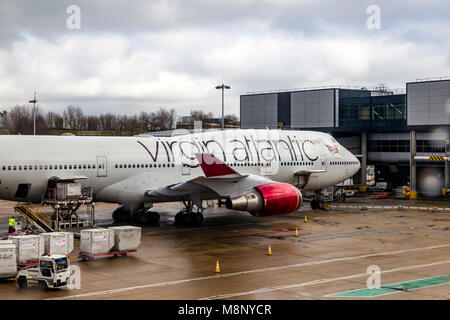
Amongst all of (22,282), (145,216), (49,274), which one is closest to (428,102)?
(145,216)

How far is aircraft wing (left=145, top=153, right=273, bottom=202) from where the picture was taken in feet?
95.4

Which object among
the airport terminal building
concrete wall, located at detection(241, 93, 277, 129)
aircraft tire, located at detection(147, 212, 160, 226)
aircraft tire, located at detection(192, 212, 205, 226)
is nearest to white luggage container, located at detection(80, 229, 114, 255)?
aircraft tire, located at detection(192, 212, 205, 226)

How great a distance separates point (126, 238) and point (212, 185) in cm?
746

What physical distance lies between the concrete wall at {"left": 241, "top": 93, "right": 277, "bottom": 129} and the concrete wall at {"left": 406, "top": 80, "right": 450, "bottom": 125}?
52.8 ft

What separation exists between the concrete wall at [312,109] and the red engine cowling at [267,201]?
33.0 meters

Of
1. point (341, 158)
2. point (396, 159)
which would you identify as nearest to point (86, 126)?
point (396, 159)

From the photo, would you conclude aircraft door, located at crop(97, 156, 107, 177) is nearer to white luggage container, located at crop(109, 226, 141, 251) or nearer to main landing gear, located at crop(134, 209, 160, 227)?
main landing gear, located at crop(134, 209, 160, 227)

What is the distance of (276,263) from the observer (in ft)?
73.8

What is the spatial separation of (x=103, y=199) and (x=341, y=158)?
60.1 ft

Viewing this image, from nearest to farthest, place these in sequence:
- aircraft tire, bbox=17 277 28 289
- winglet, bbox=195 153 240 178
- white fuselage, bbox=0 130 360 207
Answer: aircraft tire, bbox=17 277 28 289
white fuselage, bbox=0 130 360 207
winglet, bbox=195 153 240 178

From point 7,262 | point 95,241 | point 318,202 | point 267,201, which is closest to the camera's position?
point 7,262

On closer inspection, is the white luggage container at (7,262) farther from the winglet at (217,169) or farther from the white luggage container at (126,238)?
the winglet at (217,169)

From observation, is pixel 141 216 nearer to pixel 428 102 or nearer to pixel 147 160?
pixel 147 160
